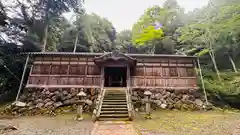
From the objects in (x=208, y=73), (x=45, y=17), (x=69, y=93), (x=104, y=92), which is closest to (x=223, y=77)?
(x=208, y=73)

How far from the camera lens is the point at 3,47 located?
1623 centimetres

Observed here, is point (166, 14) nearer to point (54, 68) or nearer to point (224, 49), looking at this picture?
point (224, 49)

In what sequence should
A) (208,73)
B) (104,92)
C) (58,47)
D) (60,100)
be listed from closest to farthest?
(104,92) < (60,100) < (208,73) < (58,47)

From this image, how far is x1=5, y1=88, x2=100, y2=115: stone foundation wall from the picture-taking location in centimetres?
1370

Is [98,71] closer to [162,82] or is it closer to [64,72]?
[64,72]

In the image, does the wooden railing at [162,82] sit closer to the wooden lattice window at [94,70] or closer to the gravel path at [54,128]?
the wooden lattice window at [94,70]

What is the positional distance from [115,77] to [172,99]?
781cm

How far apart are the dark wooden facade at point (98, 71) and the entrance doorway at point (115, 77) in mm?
4086

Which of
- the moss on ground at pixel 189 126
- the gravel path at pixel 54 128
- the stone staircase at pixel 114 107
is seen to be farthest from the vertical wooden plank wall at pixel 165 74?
the gravel path at pixel 54 128

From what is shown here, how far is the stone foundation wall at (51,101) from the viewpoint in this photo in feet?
44.9

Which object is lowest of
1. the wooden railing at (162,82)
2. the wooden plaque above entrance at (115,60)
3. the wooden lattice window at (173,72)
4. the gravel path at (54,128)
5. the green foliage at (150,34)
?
the gravel path at (54,128)

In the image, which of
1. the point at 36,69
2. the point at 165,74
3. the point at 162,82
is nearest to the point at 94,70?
the point at 36,69

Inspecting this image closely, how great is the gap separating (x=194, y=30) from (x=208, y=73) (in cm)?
496

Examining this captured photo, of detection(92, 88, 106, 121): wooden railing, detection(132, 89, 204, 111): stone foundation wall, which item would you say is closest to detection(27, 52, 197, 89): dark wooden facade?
detection(132, 89, 204, 111): stone foundation wall
